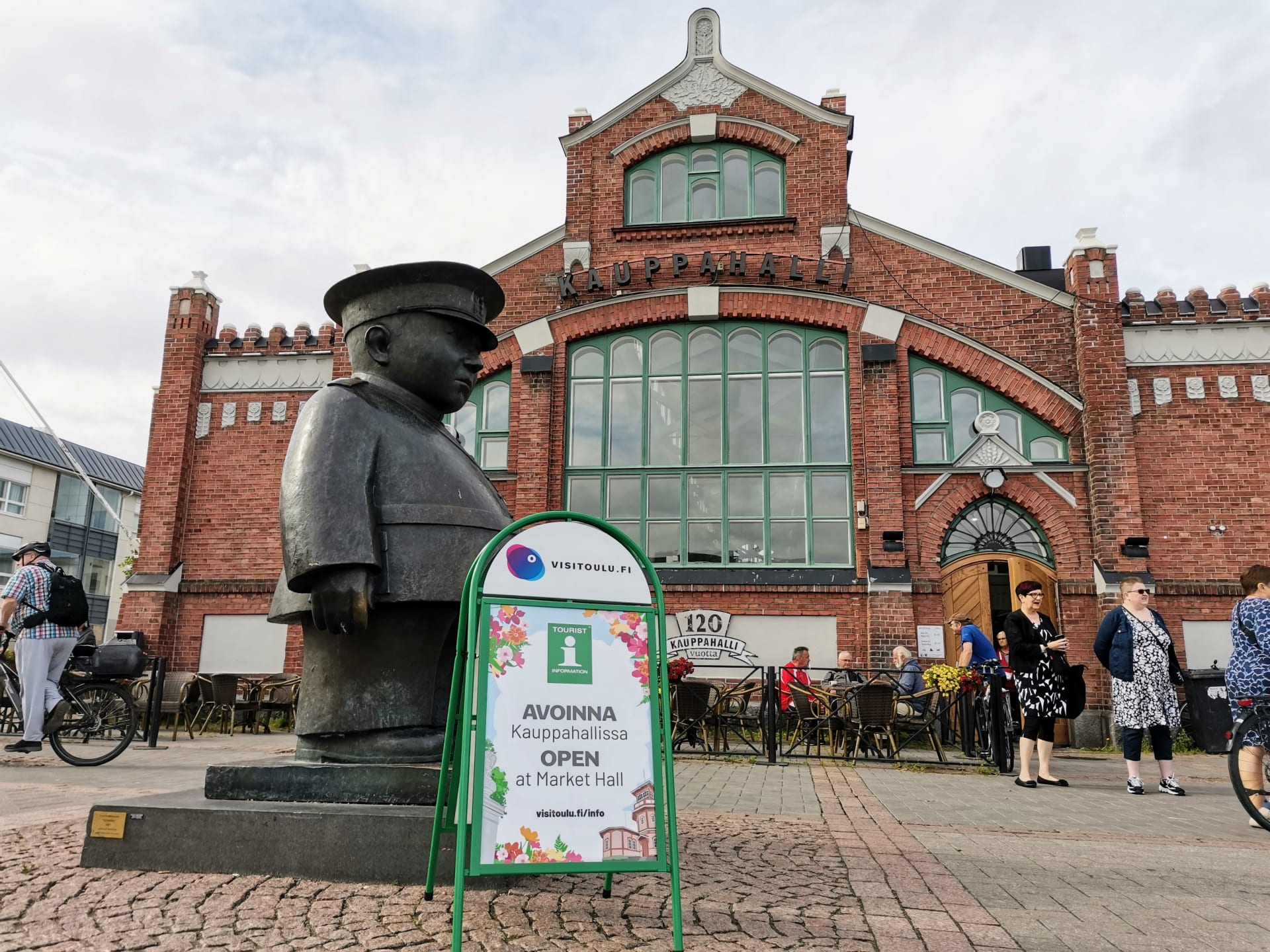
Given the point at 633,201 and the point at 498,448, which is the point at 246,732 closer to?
the point at 498,448

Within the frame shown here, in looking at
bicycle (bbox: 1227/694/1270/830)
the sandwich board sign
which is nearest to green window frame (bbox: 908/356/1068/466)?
bicycle (bbox: 1227/694/1270/830)

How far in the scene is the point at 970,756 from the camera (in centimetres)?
1009

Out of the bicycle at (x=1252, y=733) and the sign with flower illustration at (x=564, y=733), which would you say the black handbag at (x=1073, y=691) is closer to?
the bicycle at (x=1252, y=733)

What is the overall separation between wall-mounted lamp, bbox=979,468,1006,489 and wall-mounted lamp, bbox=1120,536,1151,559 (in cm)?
187

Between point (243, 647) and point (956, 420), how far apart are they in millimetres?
12180

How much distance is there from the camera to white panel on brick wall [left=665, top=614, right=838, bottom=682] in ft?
44.5

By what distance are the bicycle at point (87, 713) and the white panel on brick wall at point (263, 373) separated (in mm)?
7737

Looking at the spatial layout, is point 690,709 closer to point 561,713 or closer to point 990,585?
point 990,585

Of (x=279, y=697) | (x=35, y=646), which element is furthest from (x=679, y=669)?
(x=279, y=697)

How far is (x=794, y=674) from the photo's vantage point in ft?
38.0

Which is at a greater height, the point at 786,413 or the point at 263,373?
the point at 263,373

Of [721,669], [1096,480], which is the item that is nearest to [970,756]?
[721,669]

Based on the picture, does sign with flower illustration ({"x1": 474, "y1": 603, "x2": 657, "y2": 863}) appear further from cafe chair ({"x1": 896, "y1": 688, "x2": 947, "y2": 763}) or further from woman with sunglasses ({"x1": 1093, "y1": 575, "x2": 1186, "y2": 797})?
cafe chair ({"x1": 896, "y1": 688, "x2": 947, "y2": 763})

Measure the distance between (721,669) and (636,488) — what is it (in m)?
3.21
